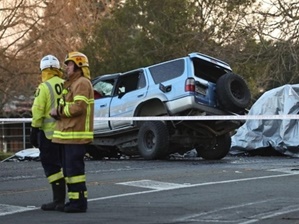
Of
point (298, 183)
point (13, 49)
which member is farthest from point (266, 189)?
point (13, 49)

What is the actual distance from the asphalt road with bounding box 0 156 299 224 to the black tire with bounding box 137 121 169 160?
1.78m

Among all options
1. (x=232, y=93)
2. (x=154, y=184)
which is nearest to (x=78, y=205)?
(x=154, y=184)

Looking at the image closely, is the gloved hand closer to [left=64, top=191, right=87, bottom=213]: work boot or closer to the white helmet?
the white helmet

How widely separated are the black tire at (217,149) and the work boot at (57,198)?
881cm

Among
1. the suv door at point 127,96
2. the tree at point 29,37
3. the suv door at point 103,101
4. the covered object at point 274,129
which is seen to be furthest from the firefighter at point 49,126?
the tree at point 29,37

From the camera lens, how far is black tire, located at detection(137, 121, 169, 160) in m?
16.8

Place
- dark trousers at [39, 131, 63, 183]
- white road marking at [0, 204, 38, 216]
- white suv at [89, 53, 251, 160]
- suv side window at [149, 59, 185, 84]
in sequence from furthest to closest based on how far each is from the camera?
suv side window at [149, 59, 185, 84], white suv at [89, 53, 251, 160], dark trousers at [39, 131, 63, 183], white road marking at [0, 204, 38, 216]

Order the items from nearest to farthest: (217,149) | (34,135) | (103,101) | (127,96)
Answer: (34,135) → (217,149) → (127,96) → (103,101)

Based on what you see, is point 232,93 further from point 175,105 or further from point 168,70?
point 168,70

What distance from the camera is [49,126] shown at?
8789 millimetres

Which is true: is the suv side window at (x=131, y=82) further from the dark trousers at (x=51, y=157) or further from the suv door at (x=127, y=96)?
the dark trousers at (x=51, y=157)

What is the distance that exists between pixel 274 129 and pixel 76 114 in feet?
40.4

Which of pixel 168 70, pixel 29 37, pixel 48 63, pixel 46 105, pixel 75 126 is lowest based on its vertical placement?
pixel 75 126

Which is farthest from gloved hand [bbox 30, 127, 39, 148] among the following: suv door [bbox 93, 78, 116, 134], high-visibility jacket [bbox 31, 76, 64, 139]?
suv door [bbox 93, 78, 116, 134]
